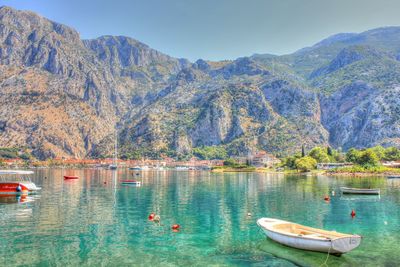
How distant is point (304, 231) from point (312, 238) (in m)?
4.74

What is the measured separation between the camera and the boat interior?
34209 mm

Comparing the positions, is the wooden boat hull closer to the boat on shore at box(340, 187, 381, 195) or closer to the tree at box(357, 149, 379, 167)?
the boat on shore at box(340, 187, 381, 195)

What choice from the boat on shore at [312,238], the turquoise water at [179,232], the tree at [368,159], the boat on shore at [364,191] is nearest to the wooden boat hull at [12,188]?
the turquoise water at [179,232]

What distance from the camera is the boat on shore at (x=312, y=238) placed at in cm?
3144

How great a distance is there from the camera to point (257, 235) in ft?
139

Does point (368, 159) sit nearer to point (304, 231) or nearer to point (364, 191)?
point (364, 191)

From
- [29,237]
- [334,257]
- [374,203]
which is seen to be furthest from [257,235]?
[374,203]

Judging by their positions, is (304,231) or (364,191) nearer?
(304,231)

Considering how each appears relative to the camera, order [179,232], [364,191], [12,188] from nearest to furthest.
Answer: [179,232]
[12,188]
[364,191]

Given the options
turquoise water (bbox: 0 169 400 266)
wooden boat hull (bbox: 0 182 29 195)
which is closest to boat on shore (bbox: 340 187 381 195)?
turquoise water (bbox: 0 169 400 266)

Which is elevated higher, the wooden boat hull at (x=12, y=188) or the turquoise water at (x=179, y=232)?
the wooden boat hull at (x=12, y=188)

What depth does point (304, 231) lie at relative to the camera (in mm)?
37594

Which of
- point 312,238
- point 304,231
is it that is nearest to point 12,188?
point 304,231

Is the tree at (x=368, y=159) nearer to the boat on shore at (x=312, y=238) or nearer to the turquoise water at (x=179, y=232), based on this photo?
the turquoise water at (x=179, y=232)
